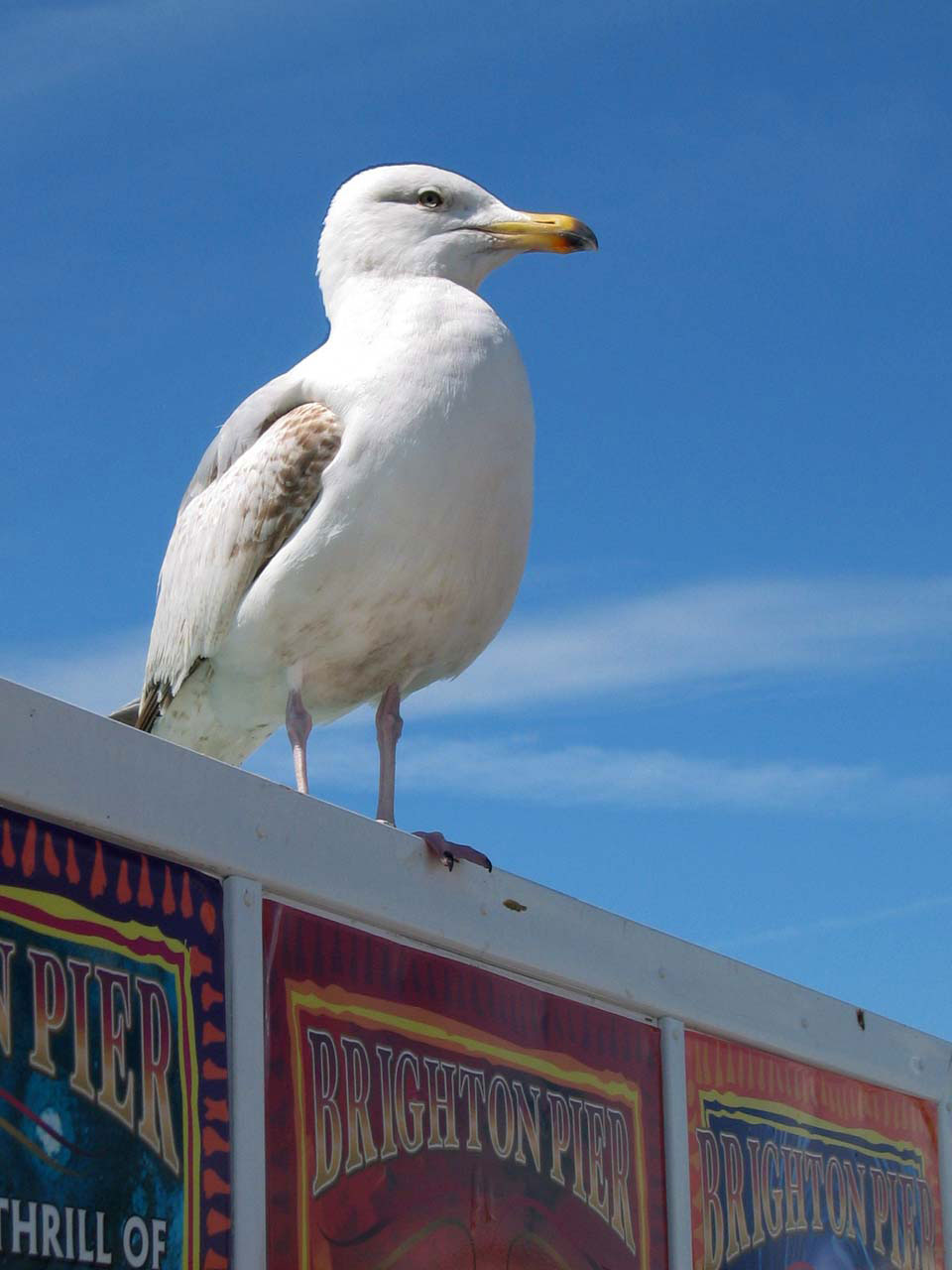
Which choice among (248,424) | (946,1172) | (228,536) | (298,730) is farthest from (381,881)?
(946,1172)

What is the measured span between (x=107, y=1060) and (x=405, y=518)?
2.24 meters

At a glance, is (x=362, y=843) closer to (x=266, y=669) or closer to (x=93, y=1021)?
(x=93, y=1021)

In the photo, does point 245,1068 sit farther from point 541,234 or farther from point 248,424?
point 541,234

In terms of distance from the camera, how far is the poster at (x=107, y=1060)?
2385 millimetres

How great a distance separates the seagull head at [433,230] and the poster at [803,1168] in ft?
7.63

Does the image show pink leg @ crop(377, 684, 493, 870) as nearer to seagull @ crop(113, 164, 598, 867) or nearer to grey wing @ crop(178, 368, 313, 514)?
seagull @ crop(113, 164, 598, 867)

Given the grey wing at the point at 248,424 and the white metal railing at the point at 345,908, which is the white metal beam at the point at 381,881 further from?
the grey wing at the point at 248,424

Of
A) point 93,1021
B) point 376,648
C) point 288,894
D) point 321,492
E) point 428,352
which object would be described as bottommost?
point 93,1021

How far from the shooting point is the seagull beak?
536cm

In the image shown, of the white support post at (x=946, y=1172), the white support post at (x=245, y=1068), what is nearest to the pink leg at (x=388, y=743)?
the white support post at (x=946, y=1172)

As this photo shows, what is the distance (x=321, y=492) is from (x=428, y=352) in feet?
1.48

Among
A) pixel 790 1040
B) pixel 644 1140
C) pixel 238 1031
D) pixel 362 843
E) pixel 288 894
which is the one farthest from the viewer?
pixel 790 1040

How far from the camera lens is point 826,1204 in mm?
4598

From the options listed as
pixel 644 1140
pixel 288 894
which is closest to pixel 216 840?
pixel 288 894
